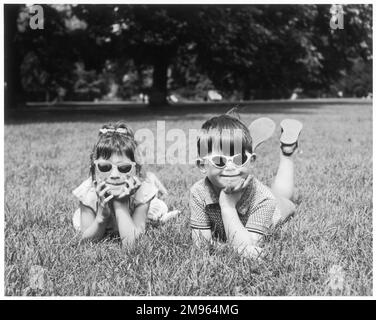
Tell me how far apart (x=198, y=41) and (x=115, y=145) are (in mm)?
18577

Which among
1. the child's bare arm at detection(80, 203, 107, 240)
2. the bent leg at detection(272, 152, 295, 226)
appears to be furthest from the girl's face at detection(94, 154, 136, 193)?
the bent leg at detection(272, 152, 295, 226)

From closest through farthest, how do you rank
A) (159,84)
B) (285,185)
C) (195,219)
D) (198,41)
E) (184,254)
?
(184,254) < (195,219) < (285,185) < (198,41) < (159,84)

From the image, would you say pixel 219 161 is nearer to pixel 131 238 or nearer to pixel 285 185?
pixel 131 238

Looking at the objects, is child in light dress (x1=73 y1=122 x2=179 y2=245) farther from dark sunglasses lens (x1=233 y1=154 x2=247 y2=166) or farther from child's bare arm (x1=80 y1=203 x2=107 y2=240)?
dark sunglasses lens (x1=233 y1=154 x2=247 y2=166)

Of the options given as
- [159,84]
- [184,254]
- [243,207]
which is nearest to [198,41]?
[159,84]

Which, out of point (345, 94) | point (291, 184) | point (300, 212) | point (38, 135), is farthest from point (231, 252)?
point (345, 94)

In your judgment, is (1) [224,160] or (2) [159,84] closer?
(1) [224,160]

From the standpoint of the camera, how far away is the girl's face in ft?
8.91

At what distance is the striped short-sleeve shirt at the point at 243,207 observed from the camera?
116 inches

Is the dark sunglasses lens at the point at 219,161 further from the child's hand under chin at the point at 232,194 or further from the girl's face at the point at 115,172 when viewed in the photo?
the girl's face at the point at 115,172

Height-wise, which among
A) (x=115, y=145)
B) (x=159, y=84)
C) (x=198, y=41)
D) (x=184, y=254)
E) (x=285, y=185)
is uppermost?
(x=198, y=41)

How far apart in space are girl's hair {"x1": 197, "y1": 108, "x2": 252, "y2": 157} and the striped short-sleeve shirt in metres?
0.26

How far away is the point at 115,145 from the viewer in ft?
9.31
